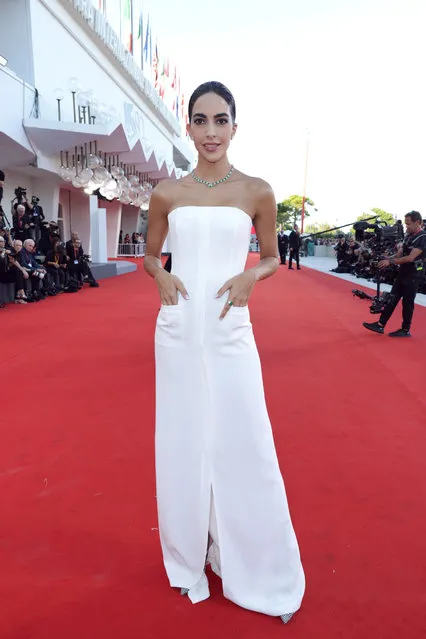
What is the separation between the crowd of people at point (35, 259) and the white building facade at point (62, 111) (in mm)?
1777

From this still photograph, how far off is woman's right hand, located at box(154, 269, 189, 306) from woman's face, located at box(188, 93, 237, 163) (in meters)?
0.41

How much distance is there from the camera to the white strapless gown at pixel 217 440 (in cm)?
149

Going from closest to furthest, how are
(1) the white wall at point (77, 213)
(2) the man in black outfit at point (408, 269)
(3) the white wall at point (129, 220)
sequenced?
(2) the man in black outfit at point (408, 269) < (1) the white wall at point (77, 213) < (3) the white wall at point (129, 220)

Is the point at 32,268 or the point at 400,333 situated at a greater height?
the point at 32,268

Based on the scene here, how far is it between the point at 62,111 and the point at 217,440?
46.3 ft

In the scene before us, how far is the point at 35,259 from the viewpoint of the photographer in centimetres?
941

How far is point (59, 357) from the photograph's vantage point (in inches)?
191

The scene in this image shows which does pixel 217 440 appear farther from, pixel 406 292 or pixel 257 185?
Result: pixel 406 292

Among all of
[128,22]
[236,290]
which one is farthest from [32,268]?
[128,22]

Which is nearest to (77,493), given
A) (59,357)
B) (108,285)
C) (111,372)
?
(111,372)

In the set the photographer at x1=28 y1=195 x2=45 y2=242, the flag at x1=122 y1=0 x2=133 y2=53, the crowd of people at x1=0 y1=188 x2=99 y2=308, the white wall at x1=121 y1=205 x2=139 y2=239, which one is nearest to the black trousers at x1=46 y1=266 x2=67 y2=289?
the crowd of people at x1=0 y1=188 x2=99 y2=308

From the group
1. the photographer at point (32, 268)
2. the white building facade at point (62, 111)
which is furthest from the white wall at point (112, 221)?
the photographer at point (32, 268)

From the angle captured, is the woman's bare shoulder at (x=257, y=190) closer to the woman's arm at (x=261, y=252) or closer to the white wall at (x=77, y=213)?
the woman's arm at (x=261, y=252)

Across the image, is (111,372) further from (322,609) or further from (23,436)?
(322,609)
